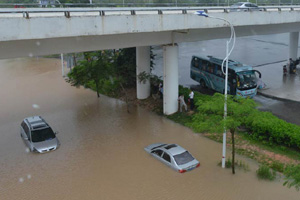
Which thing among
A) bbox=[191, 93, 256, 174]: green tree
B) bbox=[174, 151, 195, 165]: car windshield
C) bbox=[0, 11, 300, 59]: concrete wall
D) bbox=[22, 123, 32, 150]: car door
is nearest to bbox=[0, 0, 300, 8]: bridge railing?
bbox=[0, 11, 300, 59]: concrete wall

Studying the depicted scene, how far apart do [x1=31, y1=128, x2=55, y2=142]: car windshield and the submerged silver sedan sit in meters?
4.91

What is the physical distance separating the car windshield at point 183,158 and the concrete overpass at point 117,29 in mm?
4910

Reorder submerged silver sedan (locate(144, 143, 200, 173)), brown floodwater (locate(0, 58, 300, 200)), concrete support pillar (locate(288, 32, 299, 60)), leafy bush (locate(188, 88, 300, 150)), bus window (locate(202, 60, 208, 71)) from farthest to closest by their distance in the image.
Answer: concrete support pillar (locate(288, 32, 299, 60)), bus window (locate(202, 60, 208, 71)), submerged silver sedan (locate(144, 143, 200, 173)), leafy bush (locate(188, 88, 300, 150)), brown floodwater (locate(0, 58, 300, 200))

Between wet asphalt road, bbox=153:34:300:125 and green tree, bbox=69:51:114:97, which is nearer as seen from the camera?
wet asphalt road, bbox=153:34:300:125

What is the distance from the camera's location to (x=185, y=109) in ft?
56.2

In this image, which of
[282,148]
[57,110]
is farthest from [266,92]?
[57,110]

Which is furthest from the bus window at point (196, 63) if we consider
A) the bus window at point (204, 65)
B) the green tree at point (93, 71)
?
the green tree at point (93, 71)

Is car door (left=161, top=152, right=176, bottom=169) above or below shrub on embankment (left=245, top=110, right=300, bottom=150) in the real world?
below

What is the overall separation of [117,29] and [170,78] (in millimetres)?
5500

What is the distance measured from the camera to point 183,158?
1159 centimetres

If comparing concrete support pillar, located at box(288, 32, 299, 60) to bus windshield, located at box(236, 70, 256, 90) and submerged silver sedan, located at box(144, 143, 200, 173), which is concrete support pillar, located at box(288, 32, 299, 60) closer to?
bus windshield, located at box(236, 70, 256, 90)

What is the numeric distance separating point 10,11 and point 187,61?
78.2 feet

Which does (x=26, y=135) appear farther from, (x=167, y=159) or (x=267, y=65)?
(x=267, y=65)

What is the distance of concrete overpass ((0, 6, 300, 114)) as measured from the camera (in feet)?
33.2
